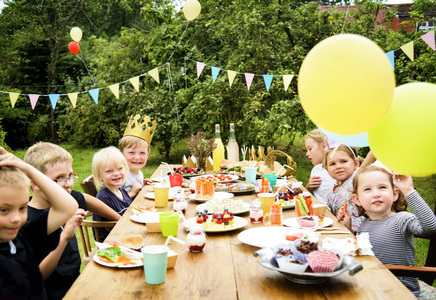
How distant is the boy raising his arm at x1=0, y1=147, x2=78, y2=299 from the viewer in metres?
1.52

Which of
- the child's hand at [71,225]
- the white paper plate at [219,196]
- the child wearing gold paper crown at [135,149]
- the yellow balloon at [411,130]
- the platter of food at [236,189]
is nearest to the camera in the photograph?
the yellow balloon at [411,130]

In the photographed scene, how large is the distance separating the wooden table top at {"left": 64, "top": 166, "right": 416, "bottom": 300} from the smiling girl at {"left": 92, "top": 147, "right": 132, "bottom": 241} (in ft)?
4.01

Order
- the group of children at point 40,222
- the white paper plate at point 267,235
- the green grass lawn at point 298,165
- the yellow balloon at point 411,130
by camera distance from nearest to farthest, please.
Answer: the yellow balloon at point 411,130, the group of children at point 40,222, the white paper plate at point 267,235, the green grass lawn at point 298,165

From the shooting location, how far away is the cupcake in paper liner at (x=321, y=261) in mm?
1424

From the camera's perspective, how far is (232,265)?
1.65 meters

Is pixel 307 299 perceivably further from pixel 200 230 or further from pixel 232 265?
pixel 200 230

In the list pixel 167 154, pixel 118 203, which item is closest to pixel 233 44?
pixel 167 154

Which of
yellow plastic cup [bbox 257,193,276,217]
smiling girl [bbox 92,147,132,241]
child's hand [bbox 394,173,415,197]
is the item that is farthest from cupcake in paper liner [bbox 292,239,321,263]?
smiling girl [bbox 92,147,132,241]

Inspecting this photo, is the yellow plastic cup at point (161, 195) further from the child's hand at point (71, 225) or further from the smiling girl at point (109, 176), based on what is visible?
the child's hand at point (71, 225)

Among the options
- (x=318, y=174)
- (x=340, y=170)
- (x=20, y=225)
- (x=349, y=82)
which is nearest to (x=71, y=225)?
(x=20, y=225)

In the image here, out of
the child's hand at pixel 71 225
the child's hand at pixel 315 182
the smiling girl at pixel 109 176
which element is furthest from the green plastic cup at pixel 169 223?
the child's hand at pixel 315 182

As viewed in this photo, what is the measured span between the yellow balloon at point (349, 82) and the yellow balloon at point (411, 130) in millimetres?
155

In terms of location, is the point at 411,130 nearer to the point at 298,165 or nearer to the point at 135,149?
Result: the point at 135,149

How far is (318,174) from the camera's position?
373cm
